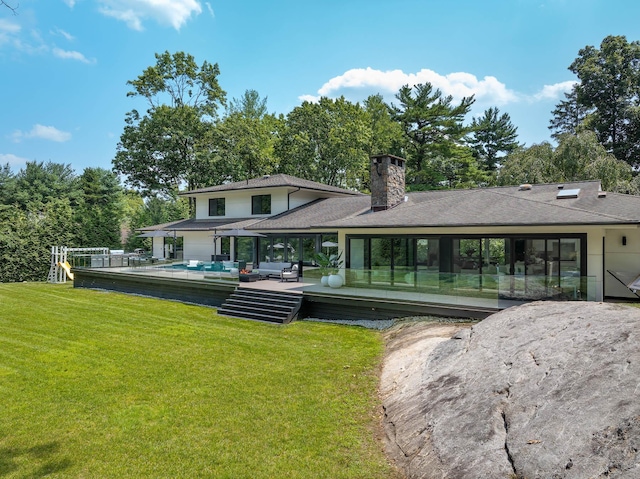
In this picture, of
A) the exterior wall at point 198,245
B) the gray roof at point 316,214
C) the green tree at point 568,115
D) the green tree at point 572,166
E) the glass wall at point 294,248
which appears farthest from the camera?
the green tree at point 568,115

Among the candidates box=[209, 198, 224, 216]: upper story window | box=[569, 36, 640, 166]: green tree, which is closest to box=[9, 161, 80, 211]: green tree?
box=[209, 198, 224, 216]: upper story window

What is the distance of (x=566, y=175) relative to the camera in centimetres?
2641

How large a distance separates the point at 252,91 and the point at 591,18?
3880 centimetres

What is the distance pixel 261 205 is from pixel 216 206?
13.6 ft

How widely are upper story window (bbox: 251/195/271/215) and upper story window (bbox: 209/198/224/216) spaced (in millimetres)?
2897

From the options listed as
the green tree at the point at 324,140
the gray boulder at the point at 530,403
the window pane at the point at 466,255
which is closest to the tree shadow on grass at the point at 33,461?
the gray boulder at the point at 530,403

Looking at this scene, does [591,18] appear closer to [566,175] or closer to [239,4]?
[566,175]

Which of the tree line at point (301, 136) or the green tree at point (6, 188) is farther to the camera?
the green tree at point (6, 188)

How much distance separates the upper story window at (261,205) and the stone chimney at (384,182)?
8819 millimetres

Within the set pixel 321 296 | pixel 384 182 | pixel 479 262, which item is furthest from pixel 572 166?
pixel 321 296

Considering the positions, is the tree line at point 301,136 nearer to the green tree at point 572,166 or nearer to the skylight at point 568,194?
the green tree at point 572,166

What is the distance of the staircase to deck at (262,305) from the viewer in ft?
46.5

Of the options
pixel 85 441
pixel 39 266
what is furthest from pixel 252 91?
pixel 85 441

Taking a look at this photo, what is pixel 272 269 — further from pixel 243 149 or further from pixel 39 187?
pixel 39 187
